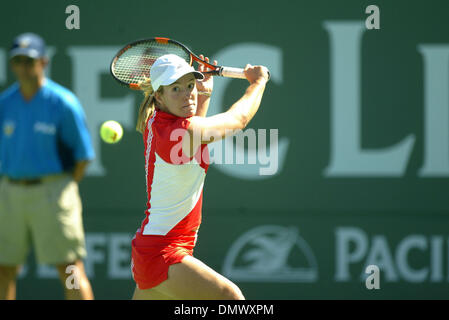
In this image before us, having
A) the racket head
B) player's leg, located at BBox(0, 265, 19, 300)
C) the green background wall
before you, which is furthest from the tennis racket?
the green background wall

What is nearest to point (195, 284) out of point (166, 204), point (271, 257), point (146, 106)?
point (166, 204)

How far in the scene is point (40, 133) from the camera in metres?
3.59

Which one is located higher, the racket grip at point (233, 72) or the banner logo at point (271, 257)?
the racket grip at point (233, 72)

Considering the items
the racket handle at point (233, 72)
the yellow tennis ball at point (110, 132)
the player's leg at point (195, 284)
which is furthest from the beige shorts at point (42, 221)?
the racket handle at point (233, 72)

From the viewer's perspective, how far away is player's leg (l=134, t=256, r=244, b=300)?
113 inches

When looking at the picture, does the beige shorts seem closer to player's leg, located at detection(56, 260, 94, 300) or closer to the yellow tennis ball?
player's leg, located at detection(56, 260, 94, 300)

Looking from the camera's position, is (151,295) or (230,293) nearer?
(230,293)

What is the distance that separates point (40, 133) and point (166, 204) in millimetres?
960

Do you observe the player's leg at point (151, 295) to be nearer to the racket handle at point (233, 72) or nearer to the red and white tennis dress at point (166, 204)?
the red and white tennis dress at point (166, 204)

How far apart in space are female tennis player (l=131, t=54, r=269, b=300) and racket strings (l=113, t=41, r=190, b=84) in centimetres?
42

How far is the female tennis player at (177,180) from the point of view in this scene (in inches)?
114

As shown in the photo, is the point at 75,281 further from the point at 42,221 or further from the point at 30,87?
the point at 30,87

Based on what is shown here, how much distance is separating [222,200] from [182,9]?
1450 mm

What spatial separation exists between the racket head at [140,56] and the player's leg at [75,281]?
1.02 metres
